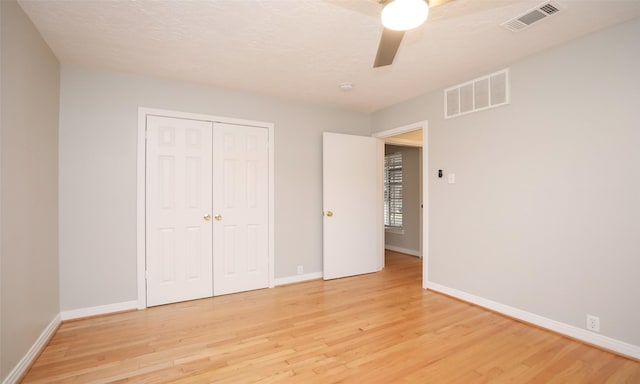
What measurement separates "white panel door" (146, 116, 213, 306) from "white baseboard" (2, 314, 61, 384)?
789 mm

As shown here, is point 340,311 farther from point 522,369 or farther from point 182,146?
point 182,146

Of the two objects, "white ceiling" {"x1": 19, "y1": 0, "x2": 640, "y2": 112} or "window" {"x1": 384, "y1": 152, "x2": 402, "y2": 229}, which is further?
"window" {"x1": 384, "y1": 152, "x2": 402, "y2": 229}

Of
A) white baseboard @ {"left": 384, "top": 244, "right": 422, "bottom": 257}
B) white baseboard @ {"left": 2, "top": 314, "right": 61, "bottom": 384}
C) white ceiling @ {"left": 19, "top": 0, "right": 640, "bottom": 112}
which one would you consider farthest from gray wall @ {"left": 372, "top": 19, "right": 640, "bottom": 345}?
white baseboard @ {"left": 2, "top": 314, "right": 61, "bottom": 384}

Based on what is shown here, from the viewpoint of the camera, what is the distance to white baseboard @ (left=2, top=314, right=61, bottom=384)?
1.87 meters

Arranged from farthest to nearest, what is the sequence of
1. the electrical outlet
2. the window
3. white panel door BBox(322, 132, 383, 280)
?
the window < white panel door BBox(322, 132, 383, 280) < the electrical outlet

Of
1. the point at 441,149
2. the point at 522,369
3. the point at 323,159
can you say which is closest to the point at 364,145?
the point at 323,159

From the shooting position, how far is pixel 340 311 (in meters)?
3.06

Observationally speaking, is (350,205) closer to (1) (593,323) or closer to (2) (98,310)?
(1) (593,323)

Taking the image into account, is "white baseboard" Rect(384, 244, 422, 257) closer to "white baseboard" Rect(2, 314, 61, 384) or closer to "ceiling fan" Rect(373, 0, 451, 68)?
"ceiling fan" Rect(373, 0, 451, 68)

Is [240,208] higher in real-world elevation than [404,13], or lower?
lower

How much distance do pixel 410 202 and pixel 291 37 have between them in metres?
4.43

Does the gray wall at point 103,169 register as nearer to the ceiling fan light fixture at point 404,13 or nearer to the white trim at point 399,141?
the white trim at point 399,141

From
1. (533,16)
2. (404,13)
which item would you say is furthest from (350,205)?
(404,13)

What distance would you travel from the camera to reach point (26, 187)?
83.4 inches
